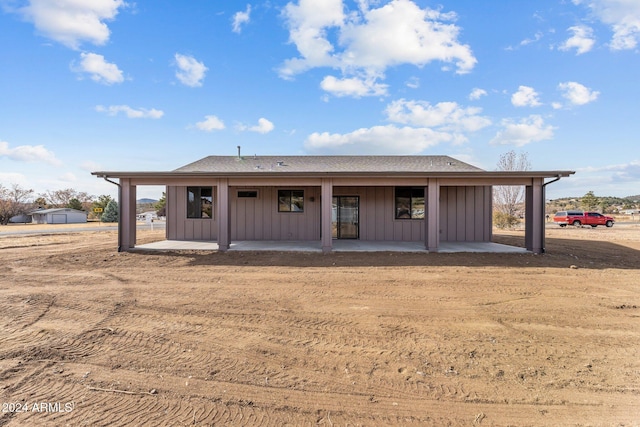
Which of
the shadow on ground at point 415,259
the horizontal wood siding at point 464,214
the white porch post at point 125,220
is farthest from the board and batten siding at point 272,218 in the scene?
the horizontal wood siding at point 464,214

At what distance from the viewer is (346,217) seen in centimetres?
1318

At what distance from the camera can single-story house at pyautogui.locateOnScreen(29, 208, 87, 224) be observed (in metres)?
35.3

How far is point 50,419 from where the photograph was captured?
92.8 inches

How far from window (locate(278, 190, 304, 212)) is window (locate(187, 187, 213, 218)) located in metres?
3.09

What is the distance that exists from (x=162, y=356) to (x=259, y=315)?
1.56 m

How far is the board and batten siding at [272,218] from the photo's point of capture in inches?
517

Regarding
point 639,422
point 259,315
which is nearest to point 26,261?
point 259,315

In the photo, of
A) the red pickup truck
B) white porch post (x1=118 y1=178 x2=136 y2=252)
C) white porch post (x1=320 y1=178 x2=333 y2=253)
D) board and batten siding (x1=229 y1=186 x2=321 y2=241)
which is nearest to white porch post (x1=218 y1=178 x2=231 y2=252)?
board and batten siding (x1=229 y1=186 x2=321 y2=241)

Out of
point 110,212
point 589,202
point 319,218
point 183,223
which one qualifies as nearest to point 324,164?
point 319,218

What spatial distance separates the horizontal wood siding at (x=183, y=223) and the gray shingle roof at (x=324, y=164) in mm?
1278

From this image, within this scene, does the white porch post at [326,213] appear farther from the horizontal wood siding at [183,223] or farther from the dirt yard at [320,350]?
the horizontal wood siding at [183,223]

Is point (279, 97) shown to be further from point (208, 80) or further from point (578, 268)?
point (578, 268)

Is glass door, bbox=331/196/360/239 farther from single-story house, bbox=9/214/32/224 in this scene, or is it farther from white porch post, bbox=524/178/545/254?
single-story house, bbox=9/214/32/224

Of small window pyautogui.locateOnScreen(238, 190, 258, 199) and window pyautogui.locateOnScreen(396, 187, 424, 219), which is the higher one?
small window pyautogui.locateOnScreen(238, 190, 258, 199)
